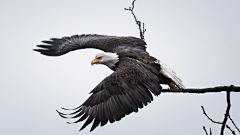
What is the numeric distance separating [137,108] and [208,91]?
Answer: 1.13m

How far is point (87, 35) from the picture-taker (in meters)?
7.55

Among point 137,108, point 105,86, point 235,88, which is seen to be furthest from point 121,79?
point 235,88

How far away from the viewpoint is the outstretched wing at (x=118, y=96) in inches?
153

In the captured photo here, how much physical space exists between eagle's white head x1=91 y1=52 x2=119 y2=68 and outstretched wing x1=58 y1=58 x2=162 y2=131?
92cm

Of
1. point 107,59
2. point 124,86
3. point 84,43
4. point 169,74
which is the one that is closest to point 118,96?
point 124,86

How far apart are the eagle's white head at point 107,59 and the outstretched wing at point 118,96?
92 centimetres

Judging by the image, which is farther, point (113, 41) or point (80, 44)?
point (80, 44)

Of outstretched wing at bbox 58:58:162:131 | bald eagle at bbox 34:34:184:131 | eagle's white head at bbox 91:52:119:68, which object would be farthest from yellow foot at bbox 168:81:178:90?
eagle's white head at bbox 91:52:119:68

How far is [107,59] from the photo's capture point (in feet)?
17.5

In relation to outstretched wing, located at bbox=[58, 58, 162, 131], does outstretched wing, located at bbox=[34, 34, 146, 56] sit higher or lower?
higher

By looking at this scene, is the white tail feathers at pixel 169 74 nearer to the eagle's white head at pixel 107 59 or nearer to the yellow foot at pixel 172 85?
the yellow foot at pixel 172 85

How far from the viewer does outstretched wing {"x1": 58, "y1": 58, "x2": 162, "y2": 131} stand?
388 centimetres

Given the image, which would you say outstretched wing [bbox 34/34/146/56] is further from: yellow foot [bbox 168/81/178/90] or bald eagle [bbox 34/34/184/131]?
yellow foot [bbox 168/81/178/90]

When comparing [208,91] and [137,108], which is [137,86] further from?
[208,91]
